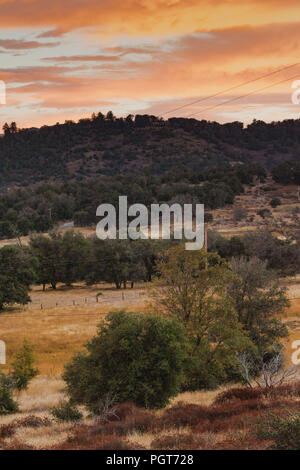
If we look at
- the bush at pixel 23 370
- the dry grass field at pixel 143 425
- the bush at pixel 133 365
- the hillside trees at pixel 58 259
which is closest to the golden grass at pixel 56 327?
the dry grass field at pixel 143 425

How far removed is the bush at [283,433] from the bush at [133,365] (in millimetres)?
7408

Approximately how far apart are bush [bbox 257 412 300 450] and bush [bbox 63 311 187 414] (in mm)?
7408

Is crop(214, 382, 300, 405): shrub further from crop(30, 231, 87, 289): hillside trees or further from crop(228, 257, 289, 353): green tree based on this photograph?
crop(30, 231, 87, 289): hillside trees

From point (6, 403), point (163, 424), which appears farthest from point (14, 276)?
point (163, 424)

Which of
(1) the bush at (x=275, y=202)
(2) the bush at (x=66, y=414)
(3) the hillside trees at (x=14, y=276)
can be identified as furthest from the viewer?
(1) the bush at (x=275, y=202)

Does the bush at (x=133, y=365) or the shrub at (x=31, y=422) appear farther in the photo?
the bush at (x=133, y=365)

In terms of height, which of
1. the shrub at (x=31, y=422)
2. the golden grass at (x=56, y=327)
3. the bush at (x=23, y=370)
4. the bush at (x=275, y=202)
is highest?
the bush at (x=275, y=202)

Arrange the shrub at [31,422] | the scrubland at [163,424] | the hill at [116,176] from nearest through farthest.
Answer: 1. the scrubland at [163,424]
2. the shrub at [31,422]
3. the hill at [116,176]

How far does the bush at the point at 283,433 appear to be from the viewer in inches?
430

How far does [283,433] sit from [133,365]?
843 cm

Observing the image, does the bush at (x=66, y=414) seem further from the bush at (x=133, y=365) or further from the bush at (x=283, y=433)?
the bush at (x=283, y=433)

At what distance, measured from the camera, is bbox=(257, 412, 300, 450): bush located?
10.9 meters

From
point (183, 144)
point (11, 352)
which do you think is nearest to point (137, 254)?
point (11, 352)
